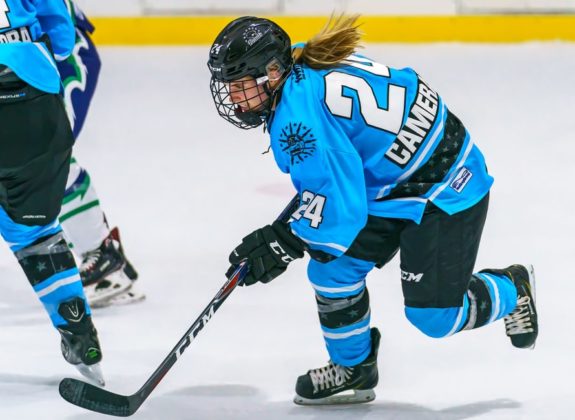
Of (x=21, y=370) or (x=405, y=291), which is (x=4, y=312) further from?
(x=405, y=291)

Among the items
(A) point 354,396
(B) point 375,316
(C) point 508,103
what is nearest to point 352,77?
(A) point 354,396

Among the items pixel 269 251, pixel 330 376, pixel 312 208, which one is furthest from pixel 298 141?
pixel 330 376

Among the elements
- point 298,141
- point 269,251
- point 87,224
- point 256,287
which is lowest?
point 256,287

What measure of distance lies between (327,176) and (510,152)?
2.67 m

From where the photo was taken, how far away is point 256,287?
353 centimetres

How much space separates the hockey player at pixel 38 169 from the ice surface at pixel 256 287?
0.21 m

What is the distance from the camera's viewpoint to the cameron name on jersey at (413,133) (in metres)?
2.47

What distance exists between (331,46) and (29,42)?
→ 2.47ft

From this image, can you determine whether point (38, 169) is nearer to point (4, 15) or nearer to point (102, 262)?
point (4, 15)

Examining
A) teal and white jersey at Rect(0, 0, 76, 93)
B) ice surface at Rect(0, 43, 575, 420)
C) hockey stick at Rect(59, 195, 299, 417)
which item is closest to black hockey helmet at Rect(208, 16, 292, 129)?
hockey stick at Rect(59, 195, 299, 417)

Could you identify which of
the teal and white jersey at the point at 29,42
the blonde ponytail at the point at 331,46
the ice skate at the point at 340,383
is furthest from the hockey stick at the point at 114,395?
the teal and white jersey at the point at 29,42

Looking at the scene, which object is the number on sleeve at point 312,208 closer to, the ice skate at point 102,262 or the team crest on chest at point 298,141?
the team crest on chest at point 298,141

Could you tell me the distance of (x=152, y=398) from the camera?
2.76 metres

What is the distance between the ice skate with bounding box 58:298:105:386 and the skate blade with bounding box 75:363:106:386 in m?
0.04
